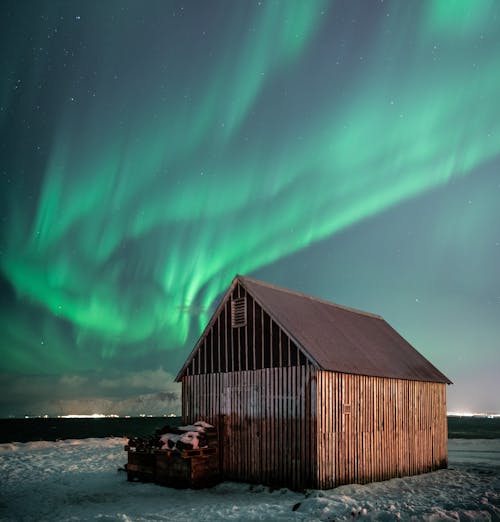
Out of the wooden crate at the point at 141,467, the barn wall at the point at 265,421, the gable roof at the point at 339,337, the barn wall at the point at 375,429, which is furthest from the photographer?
the wooden crate at the point at 141,467

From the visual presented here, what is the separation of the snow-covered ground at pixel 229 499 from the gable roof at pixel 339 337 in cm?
444

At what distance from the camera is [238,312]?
23.3 meters

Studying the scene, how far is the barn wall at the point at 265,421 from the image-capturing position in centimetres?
2006

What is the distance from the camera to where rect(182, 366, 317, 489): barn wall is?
20.1 m

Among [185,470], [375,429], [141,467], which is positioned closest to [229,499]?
[185,470]

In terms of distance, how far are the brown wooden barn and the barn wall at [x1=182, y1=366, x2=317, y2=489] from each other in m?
0.04

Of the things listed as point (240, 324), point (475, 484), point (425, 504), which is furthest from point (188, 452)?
point (475, 484)

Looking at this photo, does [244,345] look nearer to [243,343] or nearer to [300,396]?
[243,343]

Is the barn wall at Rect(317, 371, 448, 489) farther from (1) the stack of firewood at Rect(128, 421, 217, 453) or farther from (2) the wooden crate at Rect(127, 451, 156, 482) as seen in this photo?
(2) the wooden crate at Rect(127, 451, 156, 482)

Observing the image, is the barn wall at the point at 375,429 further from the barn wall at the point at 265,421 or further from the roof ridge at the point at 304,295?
the roof ridge at the point at 304,295

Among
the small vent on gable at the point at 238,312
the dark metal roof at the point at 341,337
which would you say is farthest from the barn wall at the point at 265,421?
the small vent on gable at the point at 238,312

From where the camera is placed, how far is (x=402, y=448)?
24547 millimetres

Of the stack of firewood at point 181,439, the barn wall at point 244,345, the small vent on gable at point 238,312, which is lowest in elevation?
the stack of firewood at point 181,439

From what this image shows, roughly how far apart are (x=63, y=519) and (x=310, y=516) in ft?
23.3
